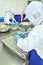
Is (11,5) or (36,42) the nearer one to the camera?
(36,42)

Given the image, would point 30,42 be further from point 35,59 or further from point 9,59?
point 9,59

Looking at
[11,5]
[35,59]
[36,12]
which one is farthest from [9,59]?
[11,5]

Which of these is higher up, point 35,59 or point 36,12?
point 36,12

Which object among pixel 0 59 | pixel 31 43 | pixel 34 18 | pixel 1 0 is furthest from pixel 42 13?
pixel 1 0

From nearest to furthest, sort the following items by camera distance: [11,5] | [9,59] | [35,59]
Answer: [35,59] < [9,59] < [11,5]

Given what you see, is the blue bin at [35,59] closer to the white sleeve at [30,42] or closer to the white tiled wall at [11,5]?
the white sleeve at [30,42]

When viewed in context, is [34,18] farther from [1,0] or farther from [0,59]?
[1,0]

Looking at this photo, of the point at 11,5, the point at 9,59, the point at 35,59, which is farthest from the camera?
the point at 11,5

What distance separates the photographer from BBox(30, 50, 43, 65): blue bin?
667 millimetres

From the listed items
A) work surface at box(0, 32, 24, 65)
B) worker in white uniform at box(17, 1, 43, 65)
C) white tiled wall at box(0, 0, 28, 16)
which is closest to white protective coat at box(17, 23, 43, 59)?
worker in white uniform at box(17, 1, 43, 65)

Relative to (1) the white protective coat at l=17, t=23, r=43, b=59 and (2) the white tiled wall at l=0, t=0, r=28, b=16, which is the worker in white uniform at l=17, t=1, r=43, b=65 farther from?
(2) the white tiled wall at l=0, t=0, r=28, b=16

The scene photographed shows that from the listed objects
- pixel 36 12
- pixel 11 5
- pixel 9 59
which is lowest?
pixel 9 59

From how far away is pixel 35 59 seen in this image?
689 mm

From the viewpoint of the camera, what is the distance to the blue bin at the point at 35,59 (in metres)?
0.67
